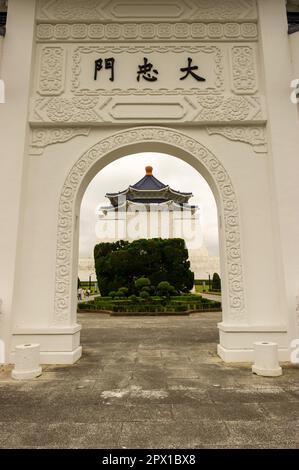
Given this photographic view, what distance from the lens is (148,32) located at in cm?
459

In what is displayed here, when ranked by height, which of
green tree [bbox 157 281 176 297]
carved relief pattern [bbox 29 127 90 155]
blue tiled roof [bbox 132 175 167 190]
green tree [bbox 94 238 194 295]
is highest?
blue tiled roof [bbox 132 175 167 190]

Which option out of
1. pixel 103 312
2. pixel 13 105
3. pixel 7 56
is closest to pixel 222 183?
pixel 13 105

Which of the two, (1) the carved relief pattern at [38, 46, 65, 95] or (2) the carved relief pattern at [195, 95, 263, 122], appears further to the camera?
(1) the carved relief pattern at [38, 46, 65, 95]

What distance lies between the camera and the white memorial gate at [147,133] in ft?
12.8

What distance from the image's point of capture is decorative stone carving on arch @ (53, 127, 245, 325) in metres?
3.93

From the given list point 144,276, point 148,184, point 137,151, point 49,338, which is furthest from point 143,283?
point 148,184

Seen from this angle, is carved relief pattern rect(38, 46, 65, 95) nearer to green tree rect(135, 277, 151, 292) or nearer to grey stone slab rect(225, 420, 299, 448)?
grey stone slab rect(225, 420, 299, 448)

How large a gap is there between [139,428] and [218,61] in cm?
474

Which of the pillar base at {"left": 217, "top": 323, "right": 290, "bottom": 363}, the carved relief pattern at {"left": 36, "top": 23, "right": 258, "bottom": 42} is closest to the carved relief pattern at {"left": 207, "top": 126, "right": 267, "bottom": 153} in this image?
the carved relief pattern at {"left": 36, "top": 23, "right": 258, "bottom": 42}

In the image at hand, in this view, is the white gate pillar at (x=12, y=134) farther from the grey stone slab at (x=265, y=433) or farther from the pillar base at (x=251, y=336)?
the grey stone slab at (x=265, y=433)

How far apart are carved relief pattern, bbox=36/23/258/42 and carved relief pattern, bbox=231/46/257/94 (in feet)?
0.64

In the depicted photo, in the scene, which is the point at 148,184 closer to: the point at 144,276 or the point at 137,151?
the point at 144,276

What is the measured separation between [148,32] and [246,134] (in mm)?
2161

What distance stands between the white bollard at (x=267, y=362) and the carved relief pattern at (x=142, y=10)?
15.3 ft
